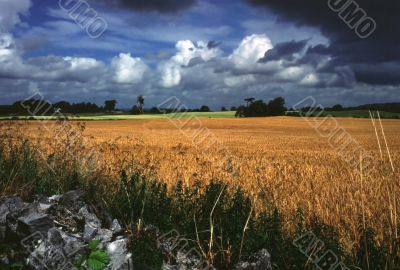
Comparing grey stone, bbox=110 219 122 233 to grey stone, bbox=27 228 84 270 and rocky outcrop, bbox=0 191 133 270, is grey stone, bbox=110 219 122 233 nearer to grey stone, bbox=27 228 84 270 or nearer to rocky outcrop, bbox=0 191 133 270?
rocky outcrop, bbox=0 191 133 270

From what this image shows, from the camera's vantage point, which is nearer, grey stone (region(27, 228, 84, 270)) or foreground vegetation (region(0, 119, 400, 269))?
grey stone (region(27, 228, 84, 270))

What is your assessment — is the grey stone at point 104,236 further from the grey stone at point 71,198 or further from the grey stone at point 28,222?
the grey stone at point 71,198

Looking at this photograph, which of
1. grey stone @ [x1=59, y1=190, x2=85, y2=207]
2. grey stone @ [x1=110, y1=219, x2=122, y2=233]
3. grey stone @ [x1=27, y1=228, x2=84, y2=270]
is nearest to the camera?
grey stone @ [x1=27, y1=228, x2=84, y2=270]

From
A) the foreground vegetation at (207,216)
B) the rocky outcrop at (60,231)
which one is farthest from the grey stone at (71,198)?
the foreground vegetation at (207,216)

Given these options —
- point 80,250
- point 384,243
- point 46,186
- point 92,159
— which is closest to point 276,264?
point 384,243

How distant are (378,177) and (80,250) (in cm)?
920

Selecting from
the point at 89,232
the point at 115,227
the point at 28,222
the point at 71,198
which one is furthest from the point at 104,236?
the point at 71,198

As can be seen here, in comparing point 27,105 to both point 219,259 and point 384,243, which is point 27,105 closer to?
point 219,259

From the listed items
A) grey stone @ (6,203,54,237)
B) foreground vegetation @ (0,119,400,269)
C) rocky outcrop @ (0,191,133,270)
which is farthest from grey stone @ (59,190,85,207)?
grey stone @ (6,203,54,237)

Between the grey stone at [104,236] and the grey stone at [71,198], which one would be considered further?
the grey stone at [71,198]

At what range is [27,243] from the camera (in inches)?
216

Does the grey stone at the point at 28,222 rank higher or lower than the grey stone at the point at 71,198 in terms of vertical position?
lower

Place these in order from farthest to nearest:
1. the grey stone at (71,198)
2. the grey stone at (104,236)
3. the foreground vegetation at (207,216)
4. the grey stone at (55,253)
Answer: the grey stone at (71,198) < the foreground vegetation at (207,216) < the grey stone at (104,236) < the grey stone at (55,253)

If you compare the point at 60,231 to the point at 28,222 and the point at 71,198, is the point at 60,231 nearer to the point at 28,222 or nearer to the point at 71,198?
the point at 28,222
